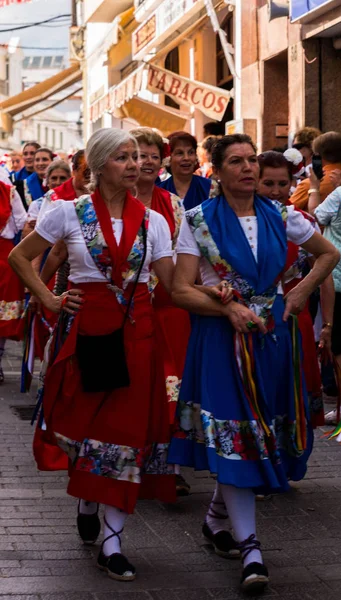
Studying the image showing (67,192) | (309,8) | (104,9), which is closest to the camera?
(67,192)

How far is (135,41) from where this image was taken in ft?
92.8

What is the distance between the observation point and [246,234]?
5461mm

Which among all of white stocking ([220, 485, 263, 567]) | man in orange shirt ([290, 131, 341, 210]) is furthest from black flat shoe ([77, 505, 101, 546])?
man in orange shirt ([290, 131, 341, 210])

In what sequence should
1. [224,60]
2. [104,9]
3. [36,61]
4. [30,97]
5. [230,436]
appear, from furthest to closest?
[36,61] < [104,9] < [30,97] < [224,60] < [230,436]

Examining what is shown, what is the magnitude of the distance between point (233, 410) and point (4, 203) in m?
6.80

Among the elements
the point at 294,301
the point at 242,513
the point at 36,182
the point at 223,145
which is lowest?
the point at 242,513

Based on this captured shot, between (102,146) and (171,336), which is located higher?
(102,146)

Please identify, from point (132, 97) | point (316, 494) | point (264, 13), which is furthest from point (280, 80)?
point (316, 494)

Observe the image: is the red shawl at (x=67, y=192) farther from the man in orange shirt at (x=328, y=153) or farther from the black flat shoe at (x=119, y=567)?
the black flat shoe at (x=119, y=567)

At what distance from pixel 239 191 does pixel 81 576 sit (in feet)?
5.51

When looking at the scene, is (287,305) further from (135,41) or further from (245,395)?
(135,41)

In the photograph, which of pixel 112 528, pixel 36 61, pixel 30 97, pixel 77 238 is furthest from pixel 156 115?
pixel 36 61

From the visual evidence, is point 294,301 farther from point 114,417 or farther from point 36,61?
point 36,61

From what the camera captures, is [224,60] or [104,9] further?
[104,9]
